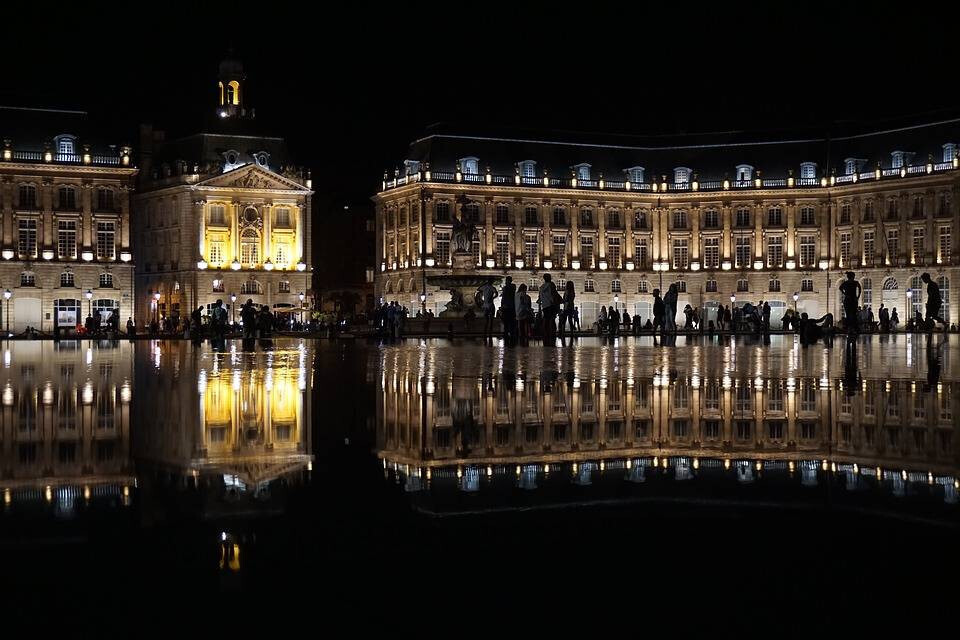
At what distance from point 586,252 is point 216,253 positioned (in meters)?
27.2

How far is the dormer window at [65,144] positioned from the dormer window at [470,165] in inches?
1019

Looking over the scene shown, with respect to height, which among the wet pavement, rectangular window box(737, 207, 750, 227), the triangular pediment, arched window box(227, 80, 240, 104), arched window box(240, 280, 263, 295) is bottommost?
the wet pavement

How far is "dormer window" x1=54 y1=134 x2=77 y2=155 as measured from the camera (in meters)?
82.7

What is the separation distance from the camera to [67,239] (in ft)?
272

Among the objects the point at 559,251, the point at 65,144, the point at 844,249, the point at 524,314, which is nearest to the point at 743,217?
the point at 844,249

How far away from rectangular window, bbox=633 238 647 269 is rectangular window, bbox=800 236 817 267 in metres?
11.3

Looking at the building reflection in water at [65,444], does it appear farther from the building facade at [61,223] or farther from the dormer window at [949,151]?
the dormer window at [949,151]

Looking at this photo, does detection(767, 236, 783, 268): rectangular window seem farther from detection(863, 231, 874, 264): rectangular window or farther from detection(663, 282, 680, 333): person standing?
detection(663, 282, 680, 333): person standing

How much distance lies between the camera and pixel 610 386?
528 inches

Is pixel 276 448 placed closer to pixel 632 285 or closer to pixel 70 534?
pixel 70 534

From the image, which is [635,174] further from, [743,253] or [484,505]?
[484,505]

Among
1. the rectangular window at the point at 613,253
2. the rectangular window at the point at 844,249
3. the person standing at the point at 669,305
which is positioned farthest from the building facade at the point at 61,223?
the rectangular window at the point at 844,249

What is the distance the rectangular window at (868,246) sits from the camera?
306ft

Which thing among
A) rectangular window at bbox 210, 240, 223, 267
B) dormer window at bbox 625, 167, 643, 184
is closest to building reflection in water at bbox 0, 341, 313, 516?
rectangular window at bbox 210, 240, 223, 267
